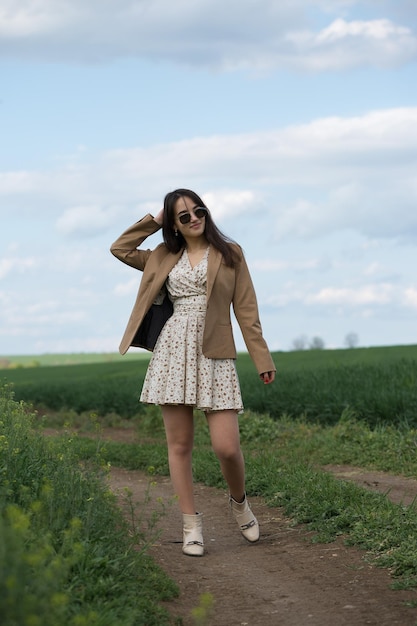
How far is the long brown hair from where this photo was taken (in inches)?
277

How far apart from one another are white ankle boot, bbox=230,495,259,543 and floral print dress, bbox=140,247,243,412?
35.0 inches

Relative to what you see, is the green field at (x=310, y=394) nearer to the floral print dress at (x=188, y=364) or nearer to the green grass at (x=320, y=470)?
the green grass at (x=320, y=470)

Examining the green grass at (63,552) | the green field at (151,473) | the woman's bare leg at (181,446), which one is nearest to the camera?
the green grass at (63,552)

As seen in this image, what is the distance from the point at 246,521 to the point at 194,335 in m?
1.56

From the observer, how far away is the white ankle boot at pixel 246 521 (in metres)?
7.43

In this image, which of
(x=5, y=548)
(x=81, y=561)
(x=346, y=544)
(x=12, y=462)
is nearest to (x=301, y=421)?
(x=346, y=544)

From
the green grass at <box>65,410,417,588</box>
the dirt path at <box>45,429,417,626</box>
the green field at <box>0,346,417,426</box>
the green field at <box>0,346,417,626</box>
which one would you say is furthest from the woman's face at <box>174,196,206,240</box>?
the green field at <box>0,346,417,426</box>

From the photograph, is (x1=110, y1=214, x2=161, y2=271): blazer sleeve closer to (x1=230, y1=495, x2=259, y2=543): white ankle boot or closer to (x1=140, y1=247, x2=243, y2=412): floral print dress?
(x1=140, y1=247, x2=243, y2=412): floral print dress

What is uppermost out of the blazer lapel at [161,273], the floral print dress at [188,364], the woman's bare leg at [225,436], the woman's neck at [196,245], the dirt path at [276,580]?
the woman's neck at [196,245]

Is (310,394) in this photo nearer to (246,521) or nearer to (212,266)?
(246,521)

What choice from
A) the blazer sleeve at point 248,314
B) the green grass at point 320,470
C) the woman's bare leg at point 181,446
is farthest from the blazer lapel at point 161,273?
the green grass at point 320,470

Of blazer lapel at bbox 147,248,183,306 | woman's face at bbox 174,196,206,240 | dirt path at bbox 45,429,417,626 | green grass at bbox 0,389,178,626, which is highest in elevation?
woman's face at bbox 174,196,206,240

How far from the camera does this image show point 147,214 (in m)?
7.39

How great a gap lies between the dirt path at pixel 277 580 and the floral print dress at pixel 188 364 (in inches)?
36.9
